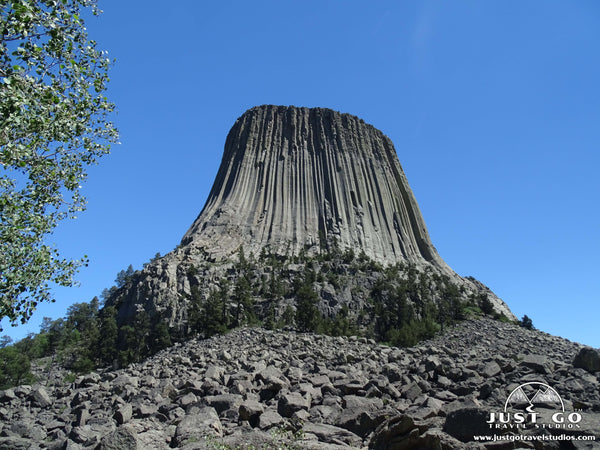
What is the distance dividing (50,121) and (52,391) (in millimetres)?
14534

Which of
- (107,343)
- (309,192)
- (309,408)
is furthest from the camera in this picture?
A: (309,192)

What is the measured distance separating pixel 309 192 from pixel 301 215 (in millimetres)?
6339

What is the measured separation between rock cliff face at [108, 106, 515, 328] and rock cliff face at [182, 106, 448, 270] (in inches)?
9.0

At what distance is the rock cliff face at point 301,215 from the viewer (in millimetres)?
63344

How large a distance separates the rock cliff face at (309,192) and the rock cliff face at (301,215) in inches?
9.0

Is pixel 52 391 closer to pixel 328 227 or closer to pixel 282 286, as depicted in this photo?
pixel 282 286

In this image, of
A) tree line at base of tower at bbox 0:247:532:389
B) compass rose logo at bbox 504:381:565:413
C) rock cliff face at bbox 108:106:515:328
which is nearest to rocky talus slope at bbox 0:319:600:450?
compass rose logo at bbox 504:381:565:413

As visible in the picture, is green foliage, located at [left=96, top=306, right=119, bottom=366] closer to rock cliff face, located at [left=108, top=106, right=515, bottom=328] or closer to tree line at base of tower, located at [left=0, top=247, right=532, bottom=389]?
tree line at base of tower, located at [left=0, top=247, right=532, bottom=389]

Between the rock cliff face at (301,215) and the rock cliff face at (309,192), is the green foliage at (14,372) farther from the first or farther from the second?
the rock cliff face at (309,192)

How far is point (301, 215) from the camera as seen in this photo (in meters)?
85.0

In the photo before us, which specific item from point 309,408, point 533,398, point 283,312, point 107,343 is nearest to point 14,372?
point 107,343

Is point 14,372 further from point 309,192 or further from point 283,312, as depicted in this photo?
point 309,192

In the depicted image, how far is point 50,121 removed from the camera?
10672 mm

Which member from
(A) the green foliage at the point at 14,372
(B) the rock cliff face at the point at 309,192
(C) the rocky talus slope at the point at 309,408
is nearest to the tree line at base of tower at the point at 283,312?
(A) the green foliage at the point at 14,372
